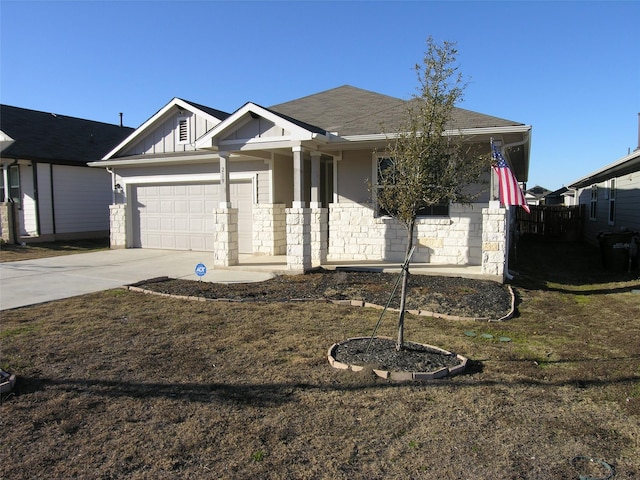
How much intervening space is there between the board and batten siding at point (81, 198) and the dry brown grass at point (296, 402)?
42.8 ft

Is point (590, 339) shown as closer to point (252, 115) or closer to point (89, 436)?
point (89, 436)

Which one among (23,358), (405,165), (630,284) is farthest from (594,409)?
→ (630,284)

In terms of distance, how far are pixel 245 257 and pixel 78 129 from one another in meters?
13.4

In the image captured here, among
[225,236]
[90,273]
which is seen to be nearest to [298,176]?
[225,236]

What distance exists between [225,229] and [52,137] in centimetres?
1245

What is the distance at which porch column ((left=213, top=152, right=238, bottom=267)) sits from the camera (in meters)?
11.1

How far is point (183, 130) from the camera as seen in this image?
14547mm

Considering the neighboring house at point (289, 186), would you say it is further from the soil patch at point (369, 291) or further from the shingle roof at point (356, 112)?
the soil patch at point (369, 291)

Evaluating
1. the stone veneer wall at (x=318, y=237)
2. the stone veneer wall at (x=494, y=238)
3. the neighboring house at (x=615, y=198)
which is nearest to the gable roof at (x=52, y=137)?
the stone veneer wall at (x=318, y=237)

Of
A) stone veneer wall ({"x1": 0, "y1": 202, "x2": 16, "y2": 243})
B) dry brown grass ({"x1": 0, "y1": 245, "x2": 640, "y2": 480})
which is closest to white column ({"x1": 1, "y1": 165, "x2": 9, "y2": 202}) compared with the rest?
stone veneer wall ({"x1": 0, "y1": 202, "x2": 16, "y2": 243})

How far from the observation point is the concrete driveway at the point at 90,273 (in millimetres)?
8438

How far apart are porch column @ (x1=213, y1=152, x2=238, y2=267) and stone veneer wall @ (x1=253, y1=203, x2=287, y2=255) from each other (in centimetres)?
158

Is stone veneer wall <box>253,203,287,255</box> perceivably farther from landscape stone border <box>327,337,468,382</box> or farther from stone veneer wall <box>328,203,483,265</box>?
landscape stone border <box>327,337,468,382</box>

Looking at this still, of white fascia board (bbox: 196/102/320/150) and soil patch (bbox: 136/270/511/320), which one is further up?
white fascia board (bbox: 196/102/320/150)
